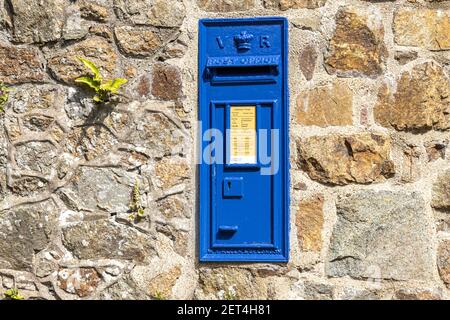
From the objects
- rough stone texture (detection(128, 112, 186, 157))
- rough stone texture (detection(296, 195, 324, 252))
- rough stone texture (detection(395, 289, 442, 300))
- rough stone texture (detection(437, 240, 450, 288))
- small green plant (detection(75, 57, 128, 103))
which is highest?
small green plant (detection(75, 57, 128, 103))

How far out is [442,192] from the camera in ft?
10.1

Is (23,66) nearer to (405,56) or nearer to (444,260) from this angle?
(405,56)

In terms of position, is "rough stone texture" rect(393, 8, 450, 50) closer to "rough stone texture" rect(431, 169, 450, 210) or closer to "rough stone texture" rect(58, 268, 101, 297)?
"rough stone texture" rect(431, 169, 450, 210)

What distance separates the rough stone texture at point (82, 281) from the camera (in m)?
3.21

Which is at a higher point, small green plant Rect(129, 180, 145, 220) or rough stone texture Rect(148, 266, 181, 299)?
small green plant Rect(129, 180, 145, 220)

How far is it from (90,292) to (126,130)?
81 cm

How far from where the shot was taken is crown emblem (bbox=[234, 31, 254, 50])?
10.4 feet

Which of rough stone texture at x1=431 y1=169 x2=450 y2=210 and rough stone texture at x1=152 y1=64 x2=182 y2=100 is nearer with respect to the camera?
rough stone texture at x1=431 y1=169 x2=450 y2=210

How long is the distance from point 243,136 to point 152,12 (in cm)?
76

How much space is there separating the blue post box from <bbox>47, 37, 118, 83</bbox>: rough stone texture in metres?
0.45

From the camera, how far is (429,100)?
309 centimetres

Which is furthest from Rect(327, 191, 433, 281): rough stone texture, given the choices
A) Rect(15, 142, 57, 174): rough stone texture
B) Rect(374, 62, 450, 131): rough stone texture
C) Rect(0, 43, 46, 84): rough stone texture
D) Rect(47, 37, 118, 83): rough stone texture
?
Rect(0, 43, 46, 84): rough stone texture

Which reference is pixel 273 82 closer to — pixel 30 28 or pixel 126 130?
pixel 126 130

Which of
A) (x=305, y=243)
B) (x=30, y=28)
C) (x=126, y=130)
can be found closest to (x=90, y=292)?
(x=126, y=130)
